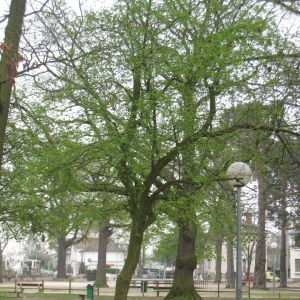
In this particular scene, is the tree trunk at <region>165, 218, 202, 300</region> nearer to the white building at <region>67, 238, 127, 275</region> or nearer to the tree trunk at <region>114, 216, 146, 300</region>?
the tree trunk at <region>114, 216, 146, 300</region>

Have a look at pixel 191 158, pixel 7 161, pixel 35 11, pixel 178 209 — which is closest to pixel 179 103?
pixel 191 158

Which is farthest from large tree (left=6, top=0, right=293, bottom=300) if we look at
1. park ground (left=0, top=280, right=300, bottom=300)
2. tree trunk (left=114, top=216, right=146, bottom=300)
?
park ground (left=0, top=280, right=300, bottom=300)

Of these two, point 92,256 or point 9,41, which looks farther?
point 92,256

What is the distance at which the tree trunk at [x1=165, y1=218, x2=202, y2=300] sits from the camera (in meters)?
23.5

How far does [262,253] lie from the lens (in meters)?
42.6

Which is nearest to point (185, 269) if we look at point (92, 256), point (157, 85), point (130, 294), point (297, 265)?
point (130, 294)

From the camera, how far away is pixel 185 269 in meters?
23.9

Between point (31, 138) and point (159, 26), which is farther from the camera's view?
point (31, 138)

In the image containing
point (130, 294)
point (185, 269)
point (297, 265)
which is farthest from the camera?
point (297, 265)

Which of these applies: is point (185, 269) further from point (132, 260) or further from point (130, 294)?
point (132, 260)

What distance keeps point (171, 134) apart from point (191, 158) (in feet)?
3.47

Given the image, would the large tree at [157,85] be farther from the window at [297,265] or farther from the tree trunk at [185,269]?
the window at [297,265]

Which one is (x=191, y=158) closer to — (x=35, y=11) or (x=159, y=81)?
(x=159, y=81)

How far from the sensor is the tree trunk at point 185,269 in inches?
923
